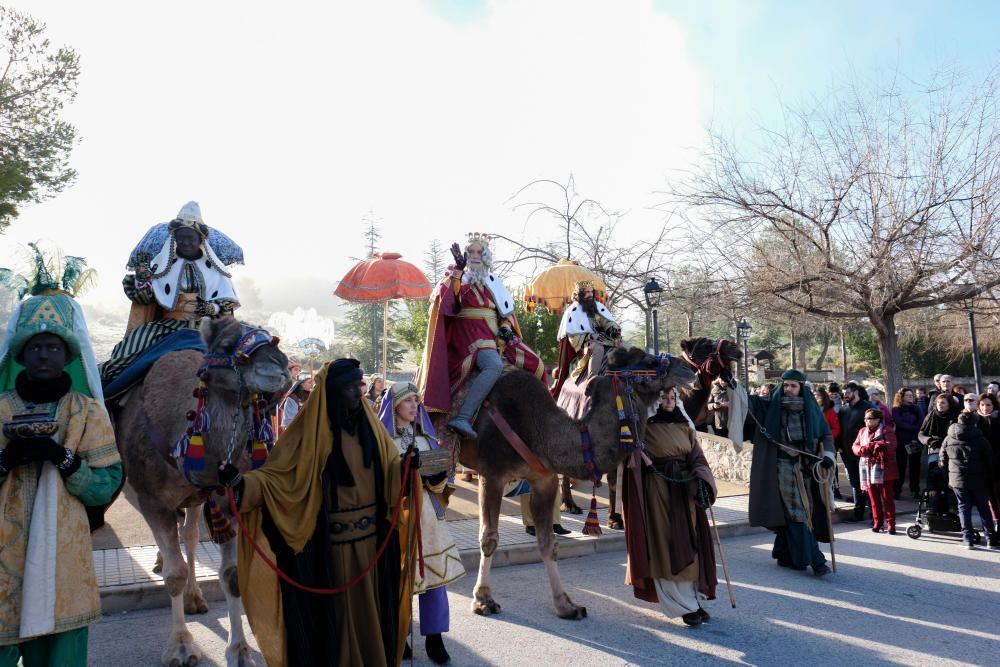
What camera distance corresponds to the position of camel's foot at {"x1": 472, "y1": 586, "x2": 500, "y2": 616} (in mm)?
6184

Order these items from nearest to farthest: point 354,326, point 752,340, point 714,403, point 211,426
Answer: point 211,426 → point 714,403 → point 354,326 → point 752,340

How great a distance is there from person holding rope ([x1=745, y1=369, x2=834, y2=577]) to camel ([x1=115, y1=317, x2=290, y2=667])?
588 centimetres

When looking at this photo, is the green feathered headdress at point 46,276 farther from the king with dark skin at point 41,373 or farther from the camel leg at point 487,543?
the camel leg at point 487,543

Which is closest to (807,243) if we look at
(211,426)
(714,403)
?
(714,403)

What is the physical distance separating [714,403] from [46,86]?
18389mm

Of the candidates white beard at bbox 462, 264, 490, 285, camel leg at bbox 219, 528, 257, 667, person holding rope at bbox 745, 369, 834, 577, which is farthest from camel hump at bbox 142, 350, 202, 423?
person holding rope at bbox 745, 369, 834, 577

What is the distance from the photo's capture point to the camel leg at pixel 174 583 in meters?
4.79

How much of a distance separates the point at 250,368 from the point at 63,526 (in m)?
1.18

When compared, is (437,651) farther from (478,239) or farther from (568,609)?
(478,239)

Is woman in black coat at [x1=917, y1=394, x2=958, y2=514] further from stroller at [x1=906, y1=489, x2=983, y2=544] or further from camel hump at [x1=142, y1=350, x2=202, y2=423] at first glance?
camel hump at [x1=142, y1=350, x2=202, y2=423]

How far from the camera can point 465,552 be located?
25.9 ft

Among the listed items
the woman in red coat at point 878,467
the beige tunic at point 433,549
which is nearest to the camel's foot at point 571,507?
the woman in red coat at point 878,467

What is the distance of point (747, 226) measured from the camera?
650 inches

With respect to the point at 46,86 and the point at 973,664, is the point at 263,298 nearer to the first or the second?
the point at 46,86
